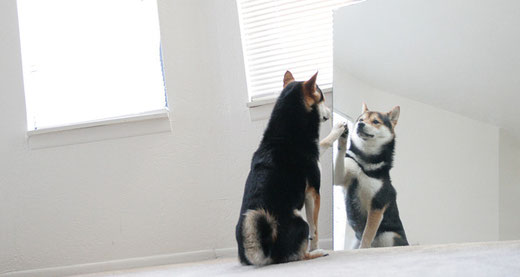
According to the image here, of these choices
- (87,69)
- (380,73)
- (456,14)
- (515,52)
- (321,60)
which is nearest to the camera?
(515,52)

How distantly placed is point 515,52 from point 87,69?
7.88 feet

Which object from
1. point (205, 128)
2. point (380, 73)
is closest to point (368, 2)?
point (380, 73)

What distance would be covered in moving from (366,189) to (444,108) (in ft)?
1.68

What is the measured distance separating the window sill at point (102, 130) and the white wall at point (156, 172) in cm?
4

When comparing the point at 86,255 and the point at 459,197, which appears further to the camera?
the point at 86,255

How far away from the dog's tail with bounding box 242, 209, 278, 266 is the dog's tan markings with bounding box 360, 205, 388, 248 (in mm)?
586

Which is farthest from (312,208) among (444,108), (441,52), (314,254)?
(441,52)

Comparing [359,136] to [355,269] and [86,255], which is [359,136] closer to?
[355,269]

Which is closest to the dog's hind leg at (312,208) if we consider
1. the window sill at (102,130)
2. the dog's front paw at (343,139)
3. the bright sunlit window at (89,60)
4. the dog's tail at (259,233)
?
the dog's tail at (259,233)

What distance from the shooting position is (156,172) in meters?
3.27

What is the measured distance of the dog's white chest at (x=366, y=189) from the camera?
2.61 m

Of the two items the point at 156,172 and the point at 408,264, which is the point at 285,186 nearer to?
the point at 408,264

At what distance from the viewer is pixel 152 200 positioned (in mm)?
3254

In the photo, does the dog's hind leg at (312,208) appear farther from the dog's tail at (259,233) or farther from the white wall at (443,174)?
the white wall at (443,174)
